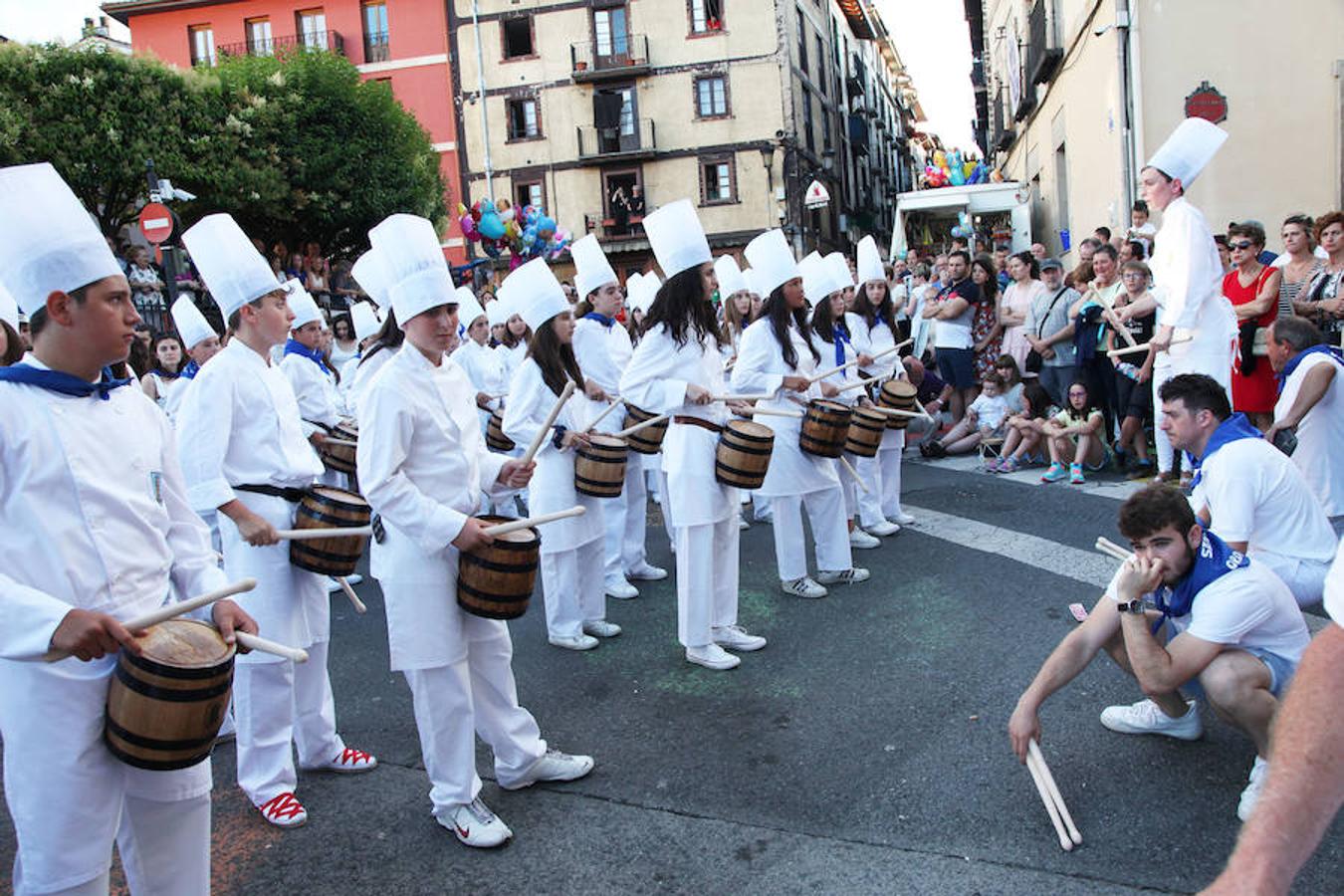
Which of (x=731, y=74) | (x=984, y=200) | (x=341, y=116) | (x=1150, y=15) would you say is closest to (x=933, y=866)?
(x=1150, y=15)

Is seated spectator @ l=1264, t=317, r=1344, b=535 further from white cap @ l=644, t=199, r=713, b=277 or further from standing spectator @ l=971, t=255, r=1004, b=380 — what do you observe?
standing spectator @ l=971, t=255, r=1004, b=380

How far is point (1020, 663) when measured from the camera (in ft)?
16.3

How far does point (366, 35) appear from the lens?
3953cm

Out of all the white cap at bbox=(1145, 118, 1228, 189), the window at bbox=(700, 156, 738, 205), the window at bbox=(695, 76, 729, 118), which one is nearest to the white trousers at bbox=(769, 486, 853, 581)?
the white cap at bbox=(1145, 118, 1228, 189)

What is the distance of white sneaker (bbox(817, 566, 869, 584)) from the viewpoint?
267 inches

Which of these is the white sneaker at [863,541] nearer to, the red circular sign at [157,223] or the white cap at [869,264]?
the white cap at [869,264]

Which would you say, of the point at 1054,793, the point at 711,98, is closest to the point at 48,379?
the point at 1054,793

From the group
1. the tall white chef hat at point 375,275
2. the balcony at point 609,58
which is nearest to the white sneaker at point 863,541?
the tall white chef hat at point 375,275

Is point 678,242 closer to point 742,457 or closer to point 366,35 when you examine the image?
point 742,457

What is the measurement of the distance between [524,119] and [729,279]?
31.9 metres

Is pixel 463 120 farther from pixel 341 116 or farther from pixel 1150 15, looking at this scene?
pixel 1150 15

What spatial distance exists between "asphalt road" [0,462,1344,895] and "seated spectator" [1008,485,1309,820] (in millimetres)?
337

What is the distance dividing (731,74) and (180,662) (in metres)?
37.8

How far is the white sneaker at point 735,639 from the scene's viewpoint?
564cm
